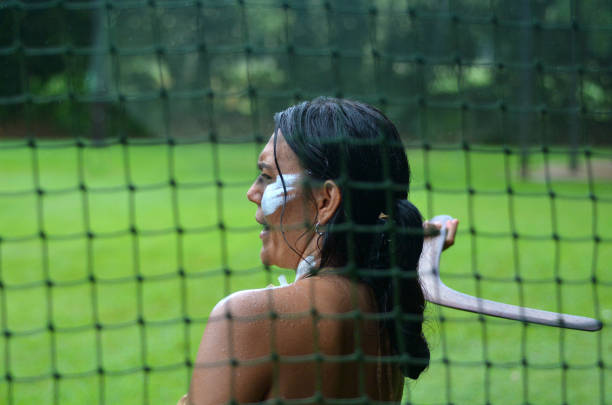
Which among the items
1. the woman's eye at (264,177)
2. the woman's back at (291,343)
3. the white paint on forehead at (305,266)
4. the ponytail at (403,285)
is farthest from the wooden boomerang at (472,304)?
the woman's eye at (264,177)

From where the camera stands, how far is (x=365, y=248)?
A: 1.80 meters

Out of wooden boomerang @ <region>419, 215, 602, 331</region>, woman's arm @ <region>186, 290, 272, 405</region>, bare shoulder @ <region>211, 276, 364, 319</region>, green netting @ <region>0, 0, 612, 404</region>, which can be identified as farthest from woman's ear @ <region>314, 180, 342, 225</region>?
green netting @ <region>0, 0, 612, 404</region>

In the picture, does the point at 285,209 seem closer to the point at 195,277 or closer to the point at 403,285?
the point at 403,285

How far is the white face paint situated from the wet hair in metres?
0.05

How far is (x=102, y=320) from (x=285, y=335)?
465 centimetres

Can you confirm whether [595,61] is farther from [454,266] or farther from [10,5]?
[10,5]

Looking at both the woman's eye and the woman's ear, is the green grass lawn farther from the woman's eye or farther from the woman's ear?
the woman's ear

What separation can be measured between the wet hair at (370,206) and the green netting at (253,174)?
0.52 m

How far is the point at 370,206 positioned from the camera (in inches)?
70.2

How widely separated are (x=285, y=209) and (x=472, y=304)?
532 mm

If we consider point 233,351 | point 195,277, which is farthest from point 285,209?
point 195,277

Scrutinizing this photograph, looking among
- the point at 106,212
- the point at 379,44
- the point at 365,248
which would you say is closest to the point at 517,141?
the point at 379,44

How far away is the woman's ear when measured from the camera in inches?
65.7

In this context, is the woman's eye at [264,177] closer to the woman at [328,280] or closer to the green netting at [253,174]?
the woman at [328,280]
